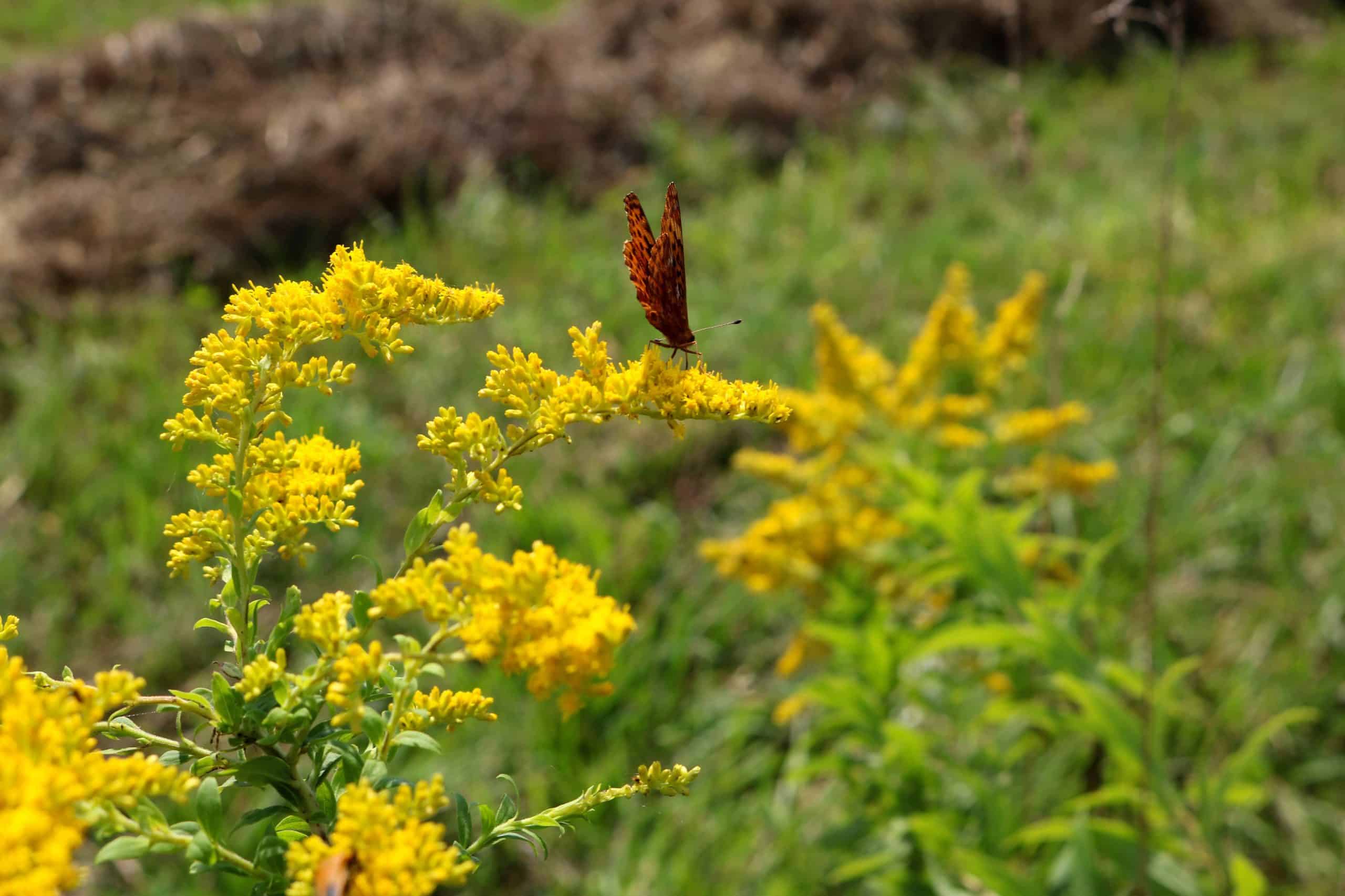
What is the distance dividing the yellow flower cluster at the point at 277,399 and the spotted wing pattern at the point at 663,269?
289mm

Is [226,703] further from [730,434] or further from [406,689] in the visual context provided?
[730,434]

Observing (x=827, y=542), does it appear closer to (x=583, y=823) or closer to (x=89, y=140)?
(x=583, y=823)

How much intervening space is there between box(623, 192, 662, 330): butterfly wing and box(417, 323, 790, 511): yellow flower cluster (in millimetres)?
222

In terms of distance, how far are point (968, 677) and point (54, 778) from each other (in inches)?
102

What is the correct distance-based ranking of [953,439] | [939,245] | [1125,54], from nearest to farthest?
[953,439]
[939,245]
[1125,54]

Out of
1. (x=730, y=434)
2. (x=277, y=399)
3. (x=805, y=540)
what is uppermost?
(x=277, y=399)

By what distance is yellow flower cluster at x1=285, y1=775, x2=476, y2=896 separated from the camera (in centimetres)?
66

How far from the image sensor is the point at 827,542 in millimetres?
2951

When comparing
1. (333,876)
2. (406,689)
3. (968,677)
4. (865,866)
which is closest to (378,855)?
(333,876)

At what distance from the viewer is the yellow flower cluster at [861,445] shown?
2939 millimetres

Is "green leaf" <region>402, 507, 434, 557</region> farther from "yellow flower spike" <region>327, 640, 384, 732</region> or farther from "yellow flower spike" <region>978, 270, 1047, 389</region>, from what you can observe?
"yellow flower spike" <region>978, 270, 1047, 389</region>

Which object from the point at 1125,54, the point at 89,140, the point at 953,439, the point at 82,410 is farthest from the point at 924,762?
the point at 1125,54

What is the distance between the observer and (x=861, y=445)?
3328 millimetres

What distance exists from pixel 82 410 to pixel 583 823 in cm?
281
